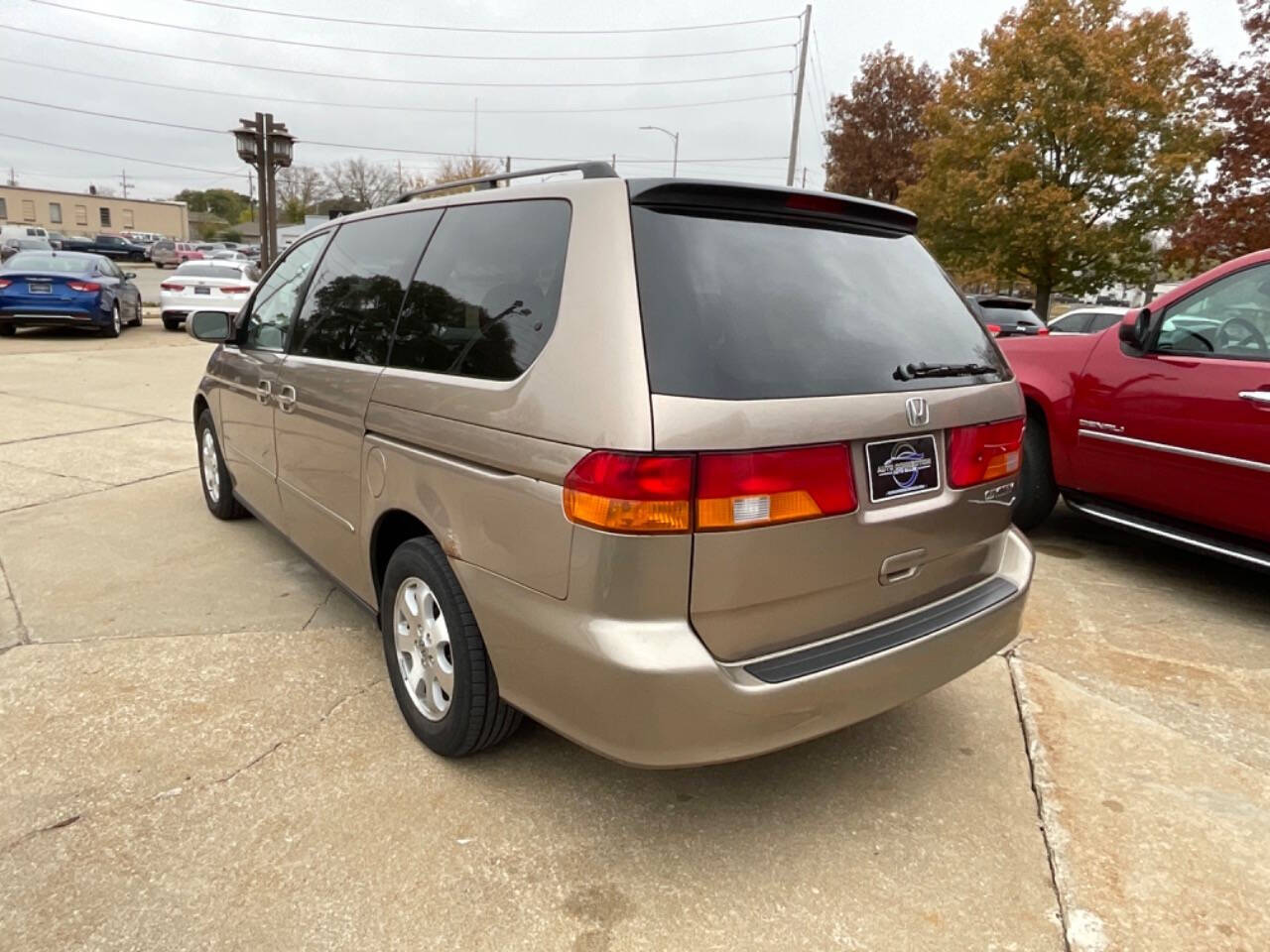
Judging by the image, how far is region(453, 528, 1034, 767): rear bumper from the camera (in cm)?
193

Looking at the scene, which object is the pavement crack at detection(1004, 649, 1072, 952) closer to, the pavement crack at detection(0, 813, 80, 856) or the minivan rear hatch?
the minivan rear hatch

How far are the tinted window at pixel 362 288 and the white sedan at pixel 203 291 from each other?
13712 millimetres

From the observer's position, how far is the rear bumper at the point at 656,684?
1933 millimetres

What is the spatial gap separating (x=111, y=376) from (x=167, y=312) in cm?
652

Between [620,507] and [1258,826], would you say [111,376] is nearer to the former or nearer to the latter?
[620,507]

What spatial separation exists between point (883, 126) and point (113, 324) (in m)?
26.9

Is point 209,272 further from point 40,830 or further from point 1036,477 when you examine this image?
point 40,830

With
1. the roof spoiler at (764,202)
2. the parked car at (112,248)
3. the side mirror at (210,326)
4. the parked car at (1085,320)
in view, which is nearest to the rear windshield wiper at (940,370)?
the roof spoiler at (764,202)

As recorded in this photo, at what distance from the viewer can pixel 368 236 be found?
3.25 m

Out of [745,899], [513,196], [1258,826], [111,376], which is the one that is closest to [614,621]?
[745,899]

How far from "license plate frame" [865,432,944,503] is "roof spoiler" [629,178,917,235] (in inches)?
27.9

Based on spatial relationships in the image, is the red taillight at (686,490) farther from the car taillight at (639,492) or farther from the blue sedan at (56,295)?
the blue sedan at (56,295)

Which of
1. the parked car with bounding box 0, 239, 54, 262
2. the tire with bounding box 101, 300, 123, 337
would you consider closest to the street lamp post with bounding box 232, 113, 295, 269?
the tire with bounding box 101, 300, 123, 337

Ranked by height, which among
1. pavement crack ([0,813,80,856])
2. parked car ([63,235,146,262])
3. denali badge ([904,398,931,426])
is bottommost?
pavement crack ([0,813,80,856])
